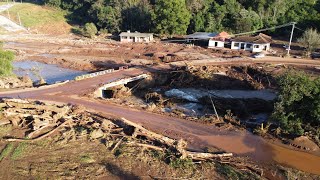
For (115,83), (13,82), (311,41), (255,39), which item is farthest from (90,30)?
(311,41)

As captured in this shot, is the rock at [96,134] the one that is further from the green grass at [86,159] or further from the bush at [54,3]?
the bush at [54,3]

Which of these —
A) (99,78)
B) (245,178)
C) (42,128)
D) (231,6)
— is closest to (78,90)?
(99,78)

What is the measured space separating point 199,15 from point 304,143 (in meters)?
52.0

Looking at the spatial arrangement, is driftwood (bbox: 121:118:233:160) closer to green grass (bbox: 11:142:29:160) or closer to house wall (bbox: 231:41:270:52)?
green grass (bbox: 11:142:29:160)

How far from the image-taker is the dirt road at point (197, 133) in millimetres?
25891

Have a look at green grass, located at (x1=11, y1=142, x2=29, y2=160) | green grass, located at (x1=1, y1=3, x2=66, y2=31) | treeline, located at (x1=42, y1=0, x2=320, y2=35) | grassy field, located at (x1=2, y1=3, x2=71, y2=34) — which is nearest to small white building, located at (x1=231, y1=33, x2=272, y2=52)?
treeline, located at (x1=42, y1=0, x2=320, y2=35)

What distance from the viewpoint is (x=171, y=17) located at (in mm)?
69938

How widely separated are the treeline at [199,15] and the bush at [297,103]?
1764 inches

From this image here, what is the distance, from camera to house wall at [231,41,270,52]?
189 ft

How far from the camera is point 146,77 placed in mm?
45156

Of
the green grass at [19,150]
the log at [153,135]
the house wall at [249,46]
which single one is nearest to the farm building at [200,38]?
the house wall at [249,46]

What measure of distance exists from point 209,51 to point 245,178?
39.8m

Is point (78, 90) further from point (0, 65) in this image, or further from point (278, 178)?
point (278, 178)

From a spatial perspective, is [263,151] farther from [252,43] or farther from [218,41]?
[218,41]
